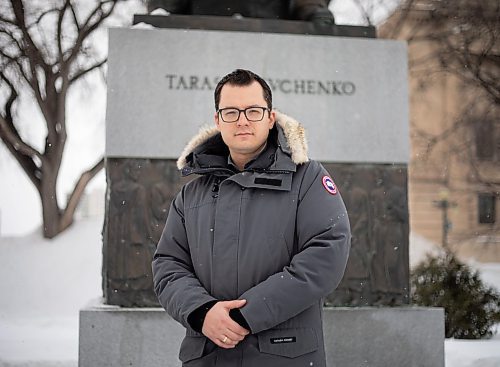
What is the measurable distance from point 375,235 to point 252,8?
2178 millimetres

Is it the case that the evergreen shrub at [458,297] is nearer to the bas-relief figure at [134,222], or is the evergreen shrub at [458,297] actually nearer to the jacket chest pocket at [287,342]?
the bas-relief figure at [134,222]

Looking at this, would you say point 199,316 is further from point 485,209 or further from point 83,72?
point 485,209

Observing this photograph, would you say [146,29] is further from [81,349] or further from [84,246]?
[84,246]

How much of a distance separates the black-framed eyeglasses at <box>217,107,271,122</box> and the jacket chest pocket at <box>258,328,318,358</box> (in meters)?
0.79

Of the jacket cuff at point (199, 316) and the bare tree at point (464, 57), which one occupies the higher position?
the bare tree at point (464, 57)

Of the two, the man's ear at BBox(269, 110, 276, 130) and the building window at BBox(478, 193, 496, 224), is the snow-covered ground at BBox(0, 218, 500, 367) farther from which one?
the building window at BBox(478, 193, 496, 224)

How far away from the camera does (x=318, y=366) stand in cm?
229

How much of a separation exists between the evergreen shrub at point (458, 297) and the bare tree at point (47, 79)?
43.8 ft

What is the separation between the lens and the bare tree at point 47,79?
18.0 meters

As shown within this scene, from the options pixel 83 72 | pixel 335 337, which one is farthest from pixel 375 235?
pixel 83 72

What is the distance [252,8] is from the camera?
212 inches

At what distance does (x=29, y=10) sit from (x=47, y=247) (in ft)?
22.3

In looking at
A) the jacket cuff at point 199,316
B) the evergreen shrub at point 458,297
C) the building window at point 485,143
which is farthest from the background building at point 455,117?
the jacket cuff at point 199,316

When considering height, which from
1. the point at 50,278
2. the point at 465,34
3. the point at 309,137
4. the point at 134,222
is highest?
the point at 465,34
